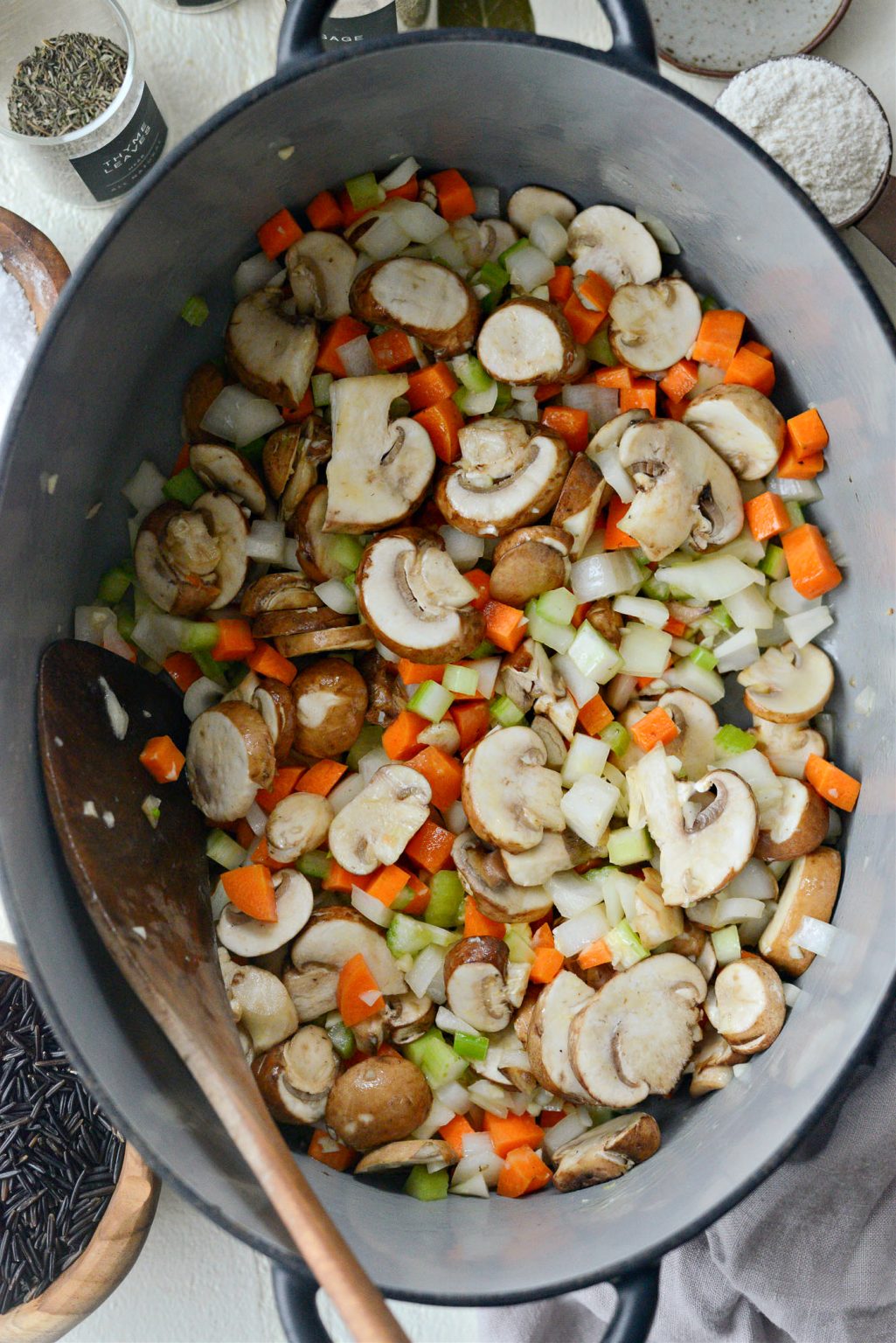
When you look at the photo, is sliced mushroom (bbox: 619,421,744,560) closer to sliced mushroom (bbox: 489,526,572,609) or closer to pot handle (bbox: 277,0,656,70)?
sliced mushroom (bbox: 489,526,572,609)

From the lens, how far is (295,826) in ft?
5.45

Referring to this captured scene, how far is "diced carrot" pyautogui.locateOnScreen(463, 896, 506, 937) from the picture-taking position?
1670 mm

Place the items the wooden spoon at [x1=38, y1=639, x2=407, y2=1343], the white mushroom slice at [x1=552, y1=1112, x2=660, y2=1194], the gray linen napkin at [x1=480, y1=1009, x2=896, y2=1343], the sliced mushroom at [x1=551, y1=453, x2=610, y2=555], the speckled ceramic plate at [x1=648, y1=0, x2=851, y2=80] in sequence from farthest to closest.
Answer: the speckled ceramic plate at [x1=648, y1=0, x2=851, y2=80] → the gray linen napkin at [x1=480, y1=1009, x2=896, y2=1343] → the sliced mushroom at [x1=551, y1=453, x2=610, y2=555] → the white mushroom slice at [x1=552, y1=1112, x2=660, y2=1194] → the wooden spoon at [x1=38, y1=639, x2=407, y2=1343]

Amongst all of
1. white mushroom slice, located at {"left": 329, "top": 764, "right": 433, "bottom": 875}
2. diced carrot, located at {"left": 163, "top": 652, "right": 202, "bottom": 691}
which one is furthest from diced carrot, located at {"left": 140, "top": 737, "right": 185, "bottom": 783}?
white mushroom slice, located at {"left": 329, "top": 764, "right": 433, "bottom": 875}

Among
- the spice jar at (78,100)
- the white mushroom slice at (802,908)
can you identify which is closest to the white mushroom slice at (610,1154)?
the white mushroom slice at (802,908)

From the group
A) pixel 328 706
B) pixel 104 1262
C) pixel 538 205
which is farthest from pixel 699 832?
pixel 104 1262

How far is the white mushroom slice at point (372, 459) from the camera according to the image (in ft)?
5.44

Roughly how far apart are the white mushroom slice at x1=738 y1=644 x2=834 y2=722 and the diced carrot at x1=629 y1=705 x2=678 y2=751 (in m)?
0.12

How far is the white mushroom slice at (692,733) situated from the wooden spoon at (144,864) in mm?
728

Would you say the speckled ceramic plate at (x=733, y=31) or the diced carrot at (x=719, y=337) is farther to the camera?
the speckled ceramic plate at (x=733, y=31)

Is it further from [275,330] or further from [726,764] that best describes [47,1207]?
[275,330]

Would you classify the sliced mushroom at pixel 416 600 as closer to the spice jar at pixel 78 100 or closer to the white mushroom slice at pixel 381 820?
the white mushroom slice at pixel 381 820

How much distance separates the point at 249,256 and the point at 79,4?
2.16 ft

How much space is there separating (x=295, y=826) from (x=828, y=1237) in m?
1.07
